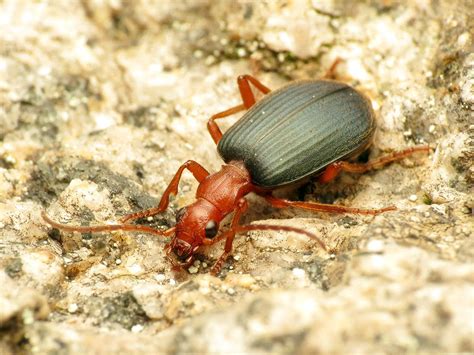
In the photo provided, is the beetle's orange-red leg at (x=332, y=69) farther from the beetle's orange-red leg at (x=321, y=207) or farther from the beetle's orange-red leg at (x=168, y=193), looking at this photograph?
the beetle's orange-red leg at (x=168, y=193)

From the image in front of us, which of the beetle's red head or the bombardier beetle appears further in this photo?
the bombardier beetle

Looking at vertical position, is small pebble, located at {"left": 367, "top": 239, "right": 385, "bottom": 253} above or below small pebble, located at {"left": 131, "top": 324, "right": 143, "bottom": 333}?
above

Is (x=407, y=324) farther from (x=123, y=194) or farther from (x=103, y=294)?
(x=123, y=194)

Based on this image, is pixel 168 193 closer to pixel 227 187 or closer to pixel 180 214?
pixel 180 214

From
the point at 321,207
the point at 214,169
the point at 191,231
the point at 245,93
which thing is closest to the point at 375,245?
the point at 321,207

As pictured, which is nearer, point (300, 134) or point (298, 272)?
point (298, 272)

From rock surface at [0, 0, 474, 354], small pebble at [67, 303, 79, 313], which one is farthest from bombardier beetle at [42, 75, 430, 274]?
small pebble at [67, 303, 79, 313]

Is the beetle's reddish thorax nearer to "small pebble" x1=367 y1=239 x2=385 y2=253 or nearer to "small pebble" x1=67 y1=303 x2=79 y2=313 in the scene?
"small pebble" x1=67 y1=303 x2=79 y2=313
